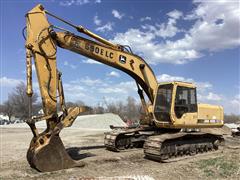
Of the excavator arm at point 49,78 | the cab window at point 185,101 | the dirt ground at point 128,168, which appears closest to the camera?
the dirt ground at point 128,168

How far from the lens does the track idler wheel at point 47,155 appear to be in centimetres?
995

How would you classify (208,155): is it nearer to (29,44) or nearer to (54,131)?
(54,131)

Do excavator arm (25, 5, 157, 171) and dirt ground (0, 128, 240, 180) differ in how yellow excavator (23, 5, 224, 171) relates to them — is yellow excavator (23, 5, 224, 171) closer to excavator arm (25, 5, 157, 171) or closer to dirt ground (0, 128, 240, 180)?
excavator arm (25, 5, 157, 171)

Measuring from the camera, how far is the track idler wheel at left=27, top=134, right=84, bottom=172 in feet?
32.6

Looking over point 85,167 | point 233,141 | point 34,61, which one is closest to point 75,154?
point 85,167

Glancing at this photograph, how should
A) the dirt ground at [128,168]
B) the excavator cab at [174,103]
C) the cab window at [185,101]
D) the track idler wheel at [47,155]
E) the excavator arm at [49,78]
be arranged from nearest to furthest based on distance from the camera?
the dirt ground at [128,168] < the track idler wheel at [47,155] < the excavator arm at [49,78] < the excavator cab at [174,103] < the cab window at [185,101]

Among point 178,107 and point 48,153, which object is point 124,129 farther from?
point 48,153

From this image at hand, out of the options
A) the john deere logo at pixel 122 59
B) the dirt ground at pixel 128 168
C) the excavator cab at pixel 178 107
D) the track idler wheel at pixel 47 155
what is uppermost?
the john deere logo at pixel 122 59

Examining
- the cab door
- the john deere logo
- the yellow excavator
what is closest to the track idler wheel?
the yellow excavator

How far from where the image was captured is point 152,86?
14.0 metres

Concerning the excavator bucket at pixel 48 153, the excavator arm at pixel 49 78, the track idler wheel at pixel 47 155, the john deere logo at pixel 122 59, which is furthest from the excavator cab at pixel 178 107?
the track idler wheel at pixel 47 155

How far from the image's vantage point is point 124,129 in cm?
1503

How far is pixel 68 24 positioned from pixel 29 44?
171 cm

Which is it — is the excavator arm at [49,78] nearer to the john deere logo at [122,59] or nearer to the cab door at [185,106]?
the john deere logo at [122,59]
